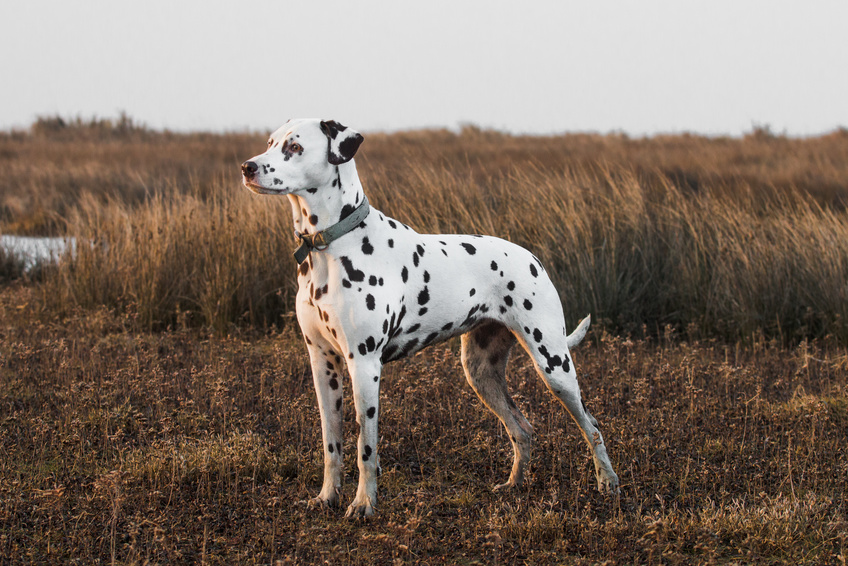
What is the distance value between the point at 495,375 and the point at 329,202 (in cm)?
145

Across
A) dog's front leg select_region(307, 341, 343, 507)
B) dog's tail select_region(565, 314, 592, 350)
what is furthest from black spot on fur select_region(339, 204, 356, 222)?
dog's tail select_region(565, 314, 592, 350)

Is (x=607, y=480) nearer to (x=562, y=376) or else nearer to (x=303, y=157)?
(x=562, y=376)

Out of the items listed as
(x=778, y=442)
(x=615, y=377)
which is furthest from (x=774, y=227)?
(x=778, y=442)

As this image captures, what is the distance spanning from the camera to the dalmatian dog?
389 cm

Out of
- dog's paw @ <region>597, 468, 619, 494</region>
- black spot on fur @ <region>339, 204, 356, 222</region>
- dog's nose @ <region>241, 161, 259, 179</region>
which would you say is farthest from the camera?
dog's paw @ <region>597, 468, 619, 494</region>

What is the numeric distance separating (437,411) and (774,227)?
5429 mm

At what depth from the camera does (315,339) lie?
13.6ft

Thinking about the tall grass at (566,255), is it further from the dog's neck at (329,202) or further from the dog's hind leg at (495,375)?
the dog's neck at (329,202)

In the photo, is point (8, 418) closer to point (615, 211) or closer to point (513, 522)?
point (513, 522)

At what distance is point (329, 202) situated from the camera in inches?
156

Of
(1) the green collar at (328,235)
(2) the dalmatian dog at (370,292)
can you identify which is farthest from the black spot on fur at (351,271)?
(1) the green collar at (328,235)

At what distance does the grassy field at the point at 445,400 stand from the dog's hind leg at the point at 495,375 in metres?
0.21

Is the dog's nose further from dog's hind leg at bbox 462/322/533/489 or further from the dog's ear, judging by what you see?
dog's hind leg at bbox 462/322/533/489

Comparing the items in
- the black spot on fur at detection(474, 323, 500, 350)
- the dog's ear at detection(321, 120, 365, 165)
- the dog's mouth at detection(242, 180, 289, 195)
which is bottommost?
the black spot on fur at detection(474, 323, 500, 350)
